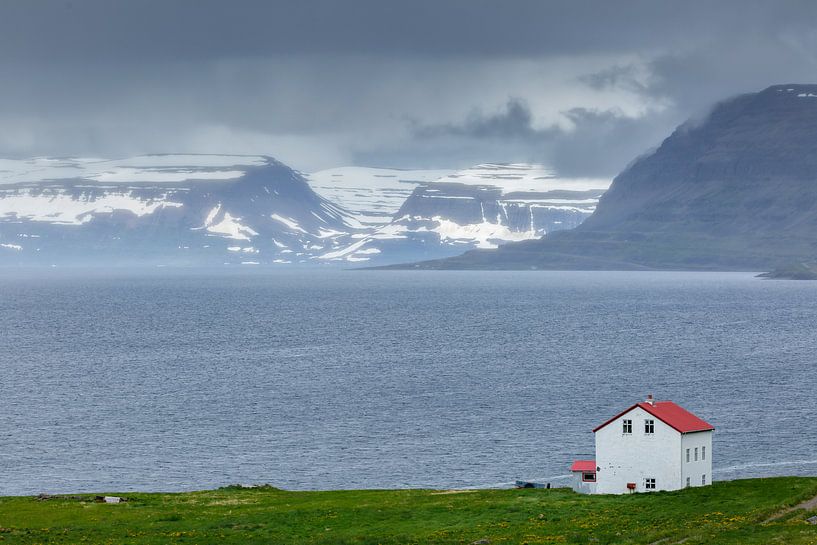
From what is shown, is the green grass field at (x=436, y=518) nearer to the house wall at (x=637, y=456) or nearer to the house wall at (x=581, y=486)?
the house wall at (x=581, y=486)

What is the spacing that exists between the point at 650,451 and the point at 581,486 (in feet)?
16.4

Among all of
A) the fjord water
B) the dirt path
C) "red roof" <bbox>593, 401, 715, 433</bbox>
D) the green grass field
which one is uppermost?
"red roof" <bbox>593, 401, 715, 433</bbox>

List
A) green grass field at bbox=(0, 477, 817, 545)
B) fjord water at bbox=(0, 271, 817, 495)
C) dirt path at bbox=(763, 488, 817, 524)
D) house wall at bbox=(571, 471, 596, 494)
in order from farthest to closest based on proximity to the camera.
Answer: fjord water at bbox=(0, 271, 817, 495)
house wall at bbox=(571, 471, 596, 494)
dirt path at bbox=(763, 488, 817, 524)
green grass field at bbox=(0, 477, 817, 545)

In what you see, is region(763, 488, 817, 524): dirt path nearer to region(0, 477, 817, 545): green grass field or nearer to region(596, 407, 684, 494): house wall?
region(0, 477, 817, 545): green grass field

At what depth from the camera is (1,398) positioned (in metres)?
144

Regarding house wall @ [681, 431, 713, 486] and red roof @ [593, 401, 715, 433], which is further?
house wall @ [681, 431, 713, 486]

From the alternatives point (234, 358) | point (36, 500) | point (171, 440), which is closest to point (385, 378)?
point (234, 358)

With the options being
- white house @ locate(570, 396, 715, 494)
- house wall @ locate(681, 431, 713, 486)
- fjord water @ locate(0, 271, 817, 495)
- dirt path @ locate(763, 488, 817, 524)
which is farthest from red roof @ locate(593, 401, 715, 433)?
fjord water @ locate(0, 271, 817, 495)

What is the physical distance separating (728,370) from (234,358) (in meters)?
69.9

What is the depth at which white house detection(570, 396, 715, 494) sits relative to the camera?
73125 mm

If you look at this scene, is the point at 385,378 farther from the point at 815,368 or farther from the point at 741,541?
the point at 741,541

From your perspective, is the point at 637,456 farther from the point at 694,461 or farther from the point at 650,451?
the point at 694,461

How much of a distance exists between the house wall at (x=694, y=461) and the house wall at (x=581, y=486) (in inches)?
212

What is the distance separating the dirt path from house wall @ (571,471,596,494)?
47.0ft
